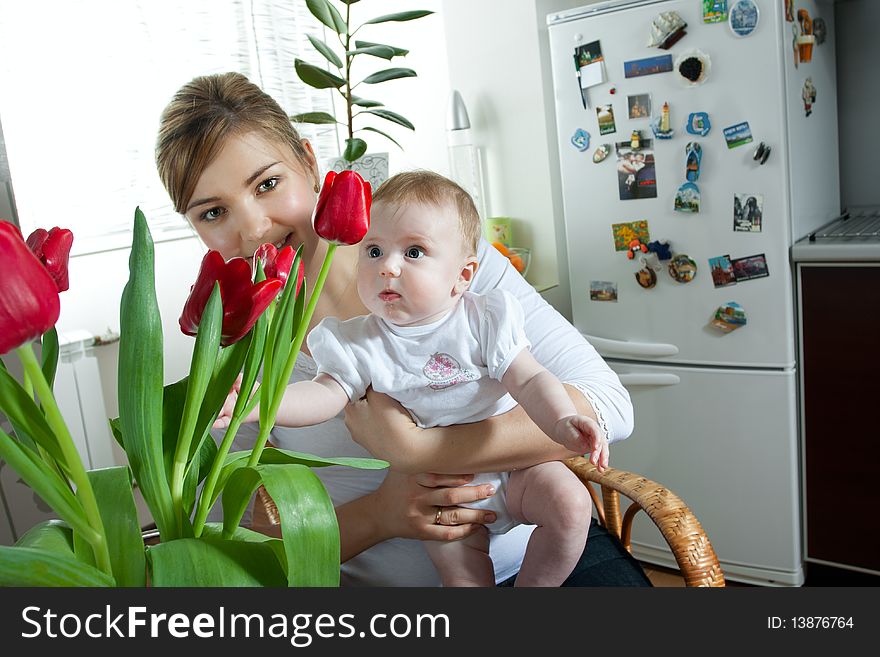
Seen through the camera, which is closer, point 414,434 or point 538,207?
point 414,434

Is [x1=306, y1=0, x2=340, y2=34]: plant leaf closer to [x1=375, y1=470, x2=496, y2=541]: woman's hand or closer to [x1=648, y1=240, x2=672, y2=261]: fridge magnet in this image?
[x1=648, y1=240, x2=672, y2=261]: fridge magnet

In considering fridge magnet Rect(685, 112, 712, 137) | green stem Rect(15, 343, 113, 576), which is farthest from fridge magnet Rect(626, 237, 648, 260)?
green stem Rect(15, 343, 113, 576)

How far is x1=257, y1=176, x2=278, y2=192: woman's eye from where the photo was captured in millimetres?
1133

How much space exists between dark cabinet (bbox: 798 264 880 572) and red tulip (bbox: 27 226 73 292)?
6.69ft

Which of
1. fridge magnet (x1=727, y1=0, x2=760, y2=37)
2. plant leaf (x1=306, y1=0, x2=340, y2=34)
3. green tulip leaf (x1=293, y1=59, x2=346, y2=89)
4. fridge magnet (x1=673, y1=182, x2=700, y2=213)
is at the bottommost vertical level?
fridge magnet (x1=673, y1=182, x2=700, y2=213)

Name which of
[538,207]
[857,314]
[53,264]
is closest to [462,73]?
[538,207]

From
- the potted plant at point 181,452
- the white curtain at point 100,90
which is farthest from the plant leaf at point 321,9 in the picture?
the potted plant at point 181,452

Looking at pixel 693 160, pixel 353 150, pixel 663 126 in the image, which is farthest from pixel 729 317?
pixel 353 150

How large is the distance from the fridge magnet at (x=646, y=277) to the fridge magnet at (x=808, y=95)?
0.60 metres

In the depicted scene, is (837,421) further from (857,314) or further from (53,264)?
(53,264)

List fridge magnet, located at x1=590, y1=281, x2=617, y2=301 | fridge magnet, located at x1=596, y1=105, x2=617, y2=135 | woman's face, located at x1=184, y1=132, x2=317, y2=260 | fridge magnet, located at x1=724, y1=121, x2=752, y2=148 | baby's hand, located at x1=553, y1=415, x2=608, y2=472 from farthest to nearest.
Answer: fridge magnet, located at x1=590, y1=281, x2=617, y2=301
fridge magnet, located at x1=596, y1=105, x2=617, y2=135
fridge magnet, located at x1=724, y1=121, x2=752, y2=148
woman's face, located at x1=184, y1=132, x2=317, y2=260
baby's hand, located at x1=553, y1=415, x2=608, y2=472

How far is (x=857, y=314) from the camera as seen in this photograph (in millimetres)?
2072

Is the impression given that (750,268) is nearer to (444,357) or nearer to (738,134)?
(738,134)
